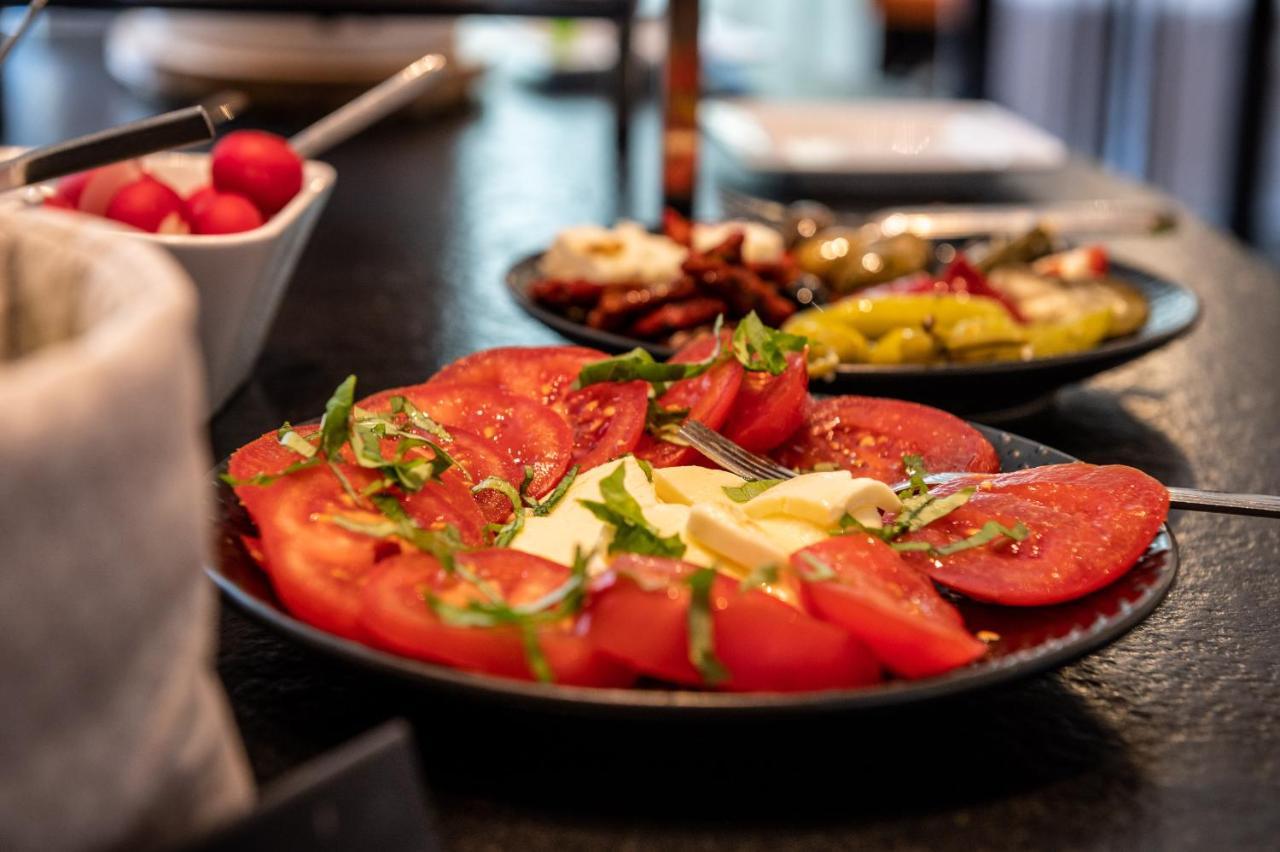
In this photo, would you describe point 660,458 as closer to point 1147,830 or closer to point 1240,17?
point 1147,830

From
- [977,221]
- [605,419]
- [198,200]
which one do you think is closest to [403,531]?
[605,419]

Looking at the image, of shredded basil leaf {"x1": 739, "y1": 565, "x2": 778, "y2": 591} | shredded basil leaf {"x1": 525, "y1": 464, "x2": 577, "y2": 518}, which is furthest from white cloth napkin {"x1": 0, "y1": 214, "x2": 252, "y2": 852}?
shredded basil leaf {"x1": 525, "y1": 464, "x2": 577, "y2": 518}

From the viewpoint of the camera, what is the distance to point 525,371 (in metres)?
1.01

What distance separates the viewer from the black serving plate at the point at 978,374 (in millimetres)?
1232

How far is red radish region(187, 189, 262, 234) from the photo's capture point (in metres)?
1.17

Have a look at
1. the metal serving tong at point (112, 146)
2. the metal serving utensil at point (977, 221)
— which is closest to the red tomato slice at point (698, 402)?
the metal serving tong at point (112, 146)

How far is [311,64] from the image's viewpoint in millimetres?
3240

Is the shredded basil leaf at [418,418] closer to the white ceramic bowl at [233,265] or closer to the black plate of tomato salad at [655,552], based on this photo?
the black plate of tomato salad at [655,552]

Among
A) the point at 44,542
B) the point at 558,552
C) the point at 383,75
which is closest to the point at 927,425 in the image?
the point at 558,552

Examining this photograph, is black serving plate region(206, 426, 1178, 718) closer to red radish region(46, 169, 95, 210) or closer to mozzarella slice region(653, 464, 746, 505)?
mozzarella slice region(653, 464, 746, 505)

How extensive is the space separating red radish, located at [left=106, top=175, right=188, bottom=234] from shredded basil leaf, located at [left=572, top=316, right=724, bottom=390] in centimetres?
42

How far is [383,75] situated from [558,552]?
8.87 feet

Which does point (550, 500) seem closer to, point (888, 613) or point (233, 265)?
point (888, 613)

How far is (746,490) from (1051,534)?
0.17 metres
